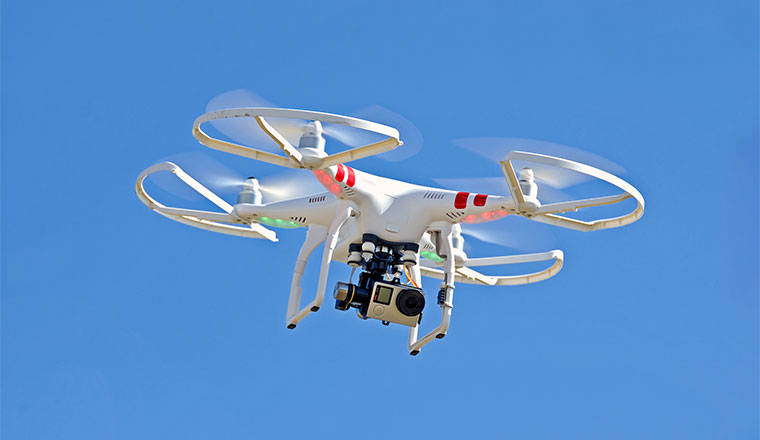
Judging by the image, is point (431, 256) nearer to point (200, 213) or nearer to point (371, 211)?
point (371, 211)

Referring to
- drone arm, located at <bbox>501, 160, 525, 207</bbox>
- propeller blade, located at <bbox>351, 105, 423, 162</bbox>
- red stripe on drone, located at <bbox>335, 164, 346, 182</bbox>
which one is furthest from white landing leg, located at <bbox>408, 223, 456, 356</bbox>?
propeller blade, located at <bbox>351, 105, 423, 162</bbox>

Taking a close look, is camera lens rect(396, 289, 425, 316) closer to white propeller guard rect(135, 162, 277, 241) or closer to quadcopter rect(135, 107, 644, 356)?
quadcopter rect(135, 107, 644, 356)

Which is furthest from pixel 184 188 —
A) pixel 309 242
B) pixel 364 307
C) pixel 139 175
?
pixel 364 307

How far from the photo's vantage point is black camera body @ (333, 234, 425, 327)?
143 feet

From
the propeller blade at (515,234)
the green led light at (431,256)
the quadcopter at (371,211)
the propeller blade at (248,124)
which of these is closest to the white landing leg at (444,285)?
the quadcopter at (371,211)

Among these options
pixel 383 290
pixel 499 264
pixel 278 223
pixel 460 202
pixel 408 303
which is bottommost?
pixel 408 303

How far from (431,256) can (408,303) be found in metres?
5.94

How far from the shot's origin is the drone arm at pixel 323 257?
43531mm

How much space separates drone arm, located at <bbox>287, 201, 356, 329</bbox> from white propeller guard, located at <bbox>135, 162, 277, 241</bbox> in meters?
2.77

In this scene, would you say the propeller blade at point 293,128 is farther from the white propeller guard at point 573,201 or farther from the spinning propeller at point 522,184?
the white propeller guard at point 573,201

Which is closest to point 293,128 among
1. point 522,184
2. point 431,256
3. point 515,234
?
point 522,184

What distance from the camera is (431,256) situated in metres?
49.3

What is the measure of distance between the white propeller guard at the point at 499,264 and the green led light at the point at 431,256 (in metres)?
0.80

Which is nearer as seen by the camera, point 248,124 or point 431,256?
point 248,124
